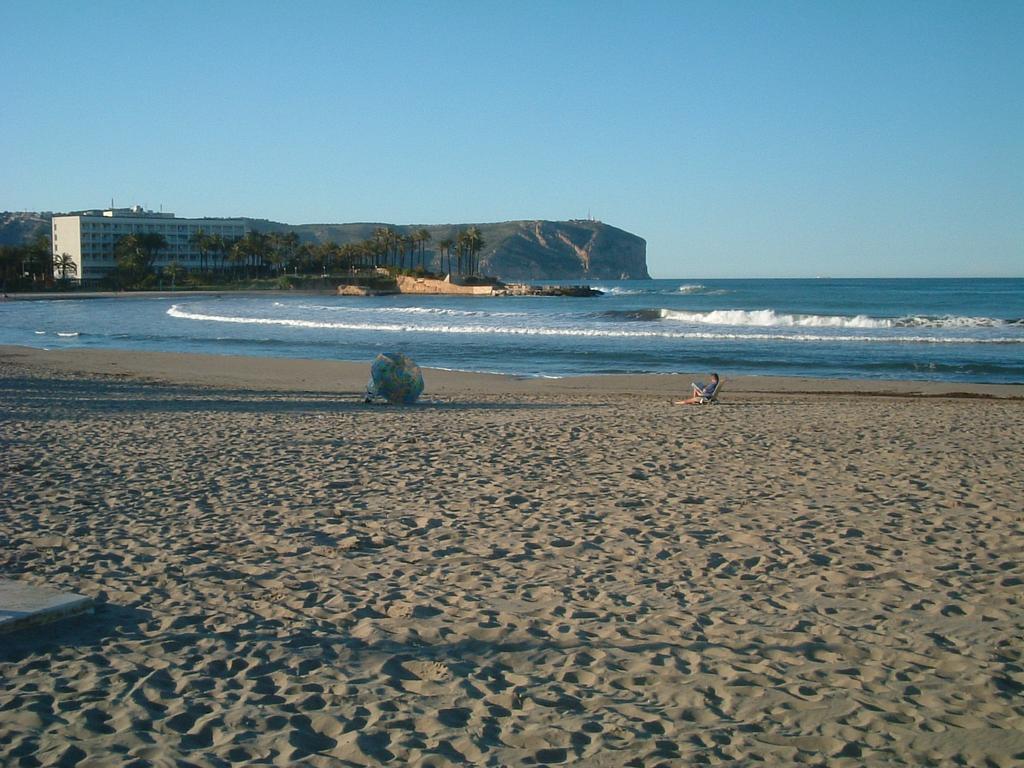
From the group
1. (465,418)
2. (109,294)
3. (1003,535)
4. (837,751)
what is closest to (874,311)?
(465,418)

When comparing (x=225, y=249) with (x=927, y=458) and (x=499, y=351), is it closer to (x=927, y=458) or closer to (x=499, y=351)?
(x=499, y=351)

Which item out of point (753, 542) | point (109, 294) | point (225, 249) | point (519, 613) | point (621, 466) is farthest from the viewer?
point (225, 249)

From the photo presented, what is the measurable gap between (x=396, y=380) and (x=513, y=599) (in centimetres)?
1046

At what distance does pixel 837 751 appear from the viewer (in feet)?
12.1

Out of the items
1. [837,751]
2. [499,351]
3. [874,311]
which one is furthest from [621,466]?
[874,311]

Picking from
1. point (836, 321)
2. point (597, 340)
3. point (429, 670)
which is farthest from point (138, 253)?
point (429, 670)

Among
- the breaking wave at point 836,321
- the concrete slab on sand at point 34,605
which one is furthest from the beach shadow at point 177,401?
the breaking wave at point 836,321

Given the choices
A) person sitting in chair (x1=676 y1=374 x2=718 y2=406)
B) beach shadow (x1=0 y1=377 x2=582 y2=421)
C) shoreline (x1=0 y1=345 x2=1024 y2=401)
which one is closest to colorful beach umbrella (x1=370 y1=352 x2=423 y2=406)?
beach shadow (x1=0 y1=377 x2=582 y2=421)

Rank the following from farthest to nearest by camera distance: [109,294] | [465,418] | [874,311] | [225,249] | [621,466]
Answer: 1. [225,249]
2. [109,294]
3. [874,311]
4. [465,418]
5. [621,466]

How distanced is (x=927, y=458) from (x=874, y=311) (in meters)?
51.0

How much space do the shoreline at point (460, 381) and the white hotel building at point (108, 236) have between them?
105 meters

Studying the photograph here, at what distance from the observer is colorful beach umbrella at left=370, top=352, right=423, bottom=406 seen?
15609 millimetres

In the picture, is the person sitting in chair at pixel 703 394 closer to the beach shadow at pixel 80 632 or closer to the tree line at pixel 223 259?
the beach shadow at pixel 80 632

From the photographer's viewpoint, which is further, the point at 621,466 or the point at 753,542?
the point at 621,466
